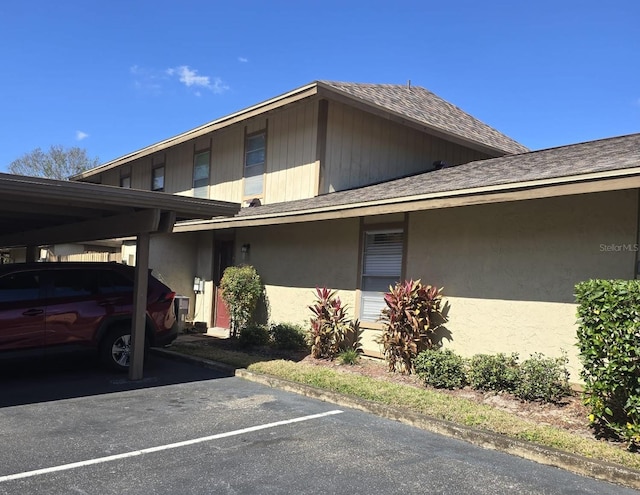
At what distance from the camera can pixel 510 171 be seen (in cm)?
845

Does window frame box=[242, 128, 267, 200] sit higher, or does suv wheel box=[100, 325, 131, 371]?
window frame box=[242, 128, 267, 200]

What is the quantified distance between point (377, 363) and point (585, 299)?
14.6 feet

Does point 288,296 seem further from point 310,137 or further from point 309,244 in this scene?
point 310,137

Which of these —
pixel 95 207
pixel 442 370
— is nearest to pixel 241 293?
pixel 95 207

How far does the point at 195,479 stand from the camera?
4.39 m

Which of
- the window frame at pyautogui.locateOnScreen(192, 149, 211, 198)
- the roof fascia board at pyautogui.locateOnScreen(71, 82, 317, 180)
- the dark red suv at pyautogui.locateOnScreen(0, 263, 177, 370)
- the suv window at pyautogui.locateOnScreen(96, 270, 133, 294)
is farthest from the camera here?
the window frame at pyautogui.locateOnScreen(192, 149, 211, 198)

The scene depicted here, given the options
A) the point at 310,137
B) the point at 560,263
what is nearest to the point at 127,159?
the point at 310,137

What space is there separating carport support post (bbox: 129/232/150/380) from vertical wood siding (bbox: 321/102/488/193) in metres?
4.93

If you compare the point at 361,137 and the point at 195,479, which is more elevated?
the point at 361,137

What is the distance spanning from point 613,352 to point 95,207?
262 inches

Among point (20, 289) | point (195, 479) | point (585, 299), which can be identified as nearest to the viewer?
point (195, 479)

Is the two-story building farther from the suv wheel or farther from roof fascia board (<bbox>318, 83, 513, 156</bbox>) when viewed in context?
the suv wheel

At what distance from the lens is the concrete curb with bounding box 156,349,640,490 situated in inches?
179

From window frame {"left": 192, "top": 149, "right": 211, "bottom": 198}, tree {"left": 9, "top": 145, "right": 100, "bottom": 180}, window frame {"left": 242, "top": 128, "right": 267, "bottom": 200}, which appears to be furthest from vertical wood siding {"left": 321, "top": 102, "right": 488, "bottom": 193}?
tree {"left": 9, "top": 145, "right": 100, "bottom": 180}
